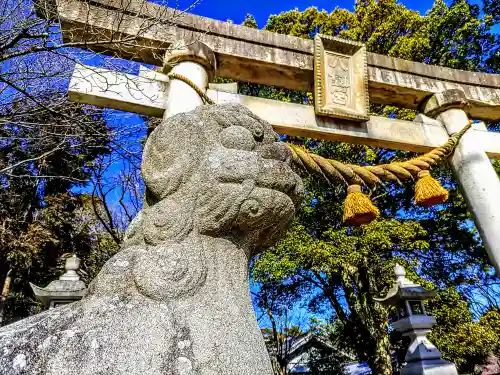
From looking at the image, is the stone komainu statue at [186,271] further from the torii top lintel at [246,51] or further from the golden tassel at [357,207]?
the torii top lintel at [246,51]

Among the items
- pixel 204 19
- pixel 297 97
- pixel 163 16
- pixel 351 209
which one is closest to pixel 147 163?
pixel 351 209

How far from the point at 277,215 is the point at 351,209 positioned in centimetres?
144

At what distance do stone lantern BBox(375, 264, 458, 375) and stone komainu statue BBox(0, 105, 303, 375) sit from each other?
126 inches

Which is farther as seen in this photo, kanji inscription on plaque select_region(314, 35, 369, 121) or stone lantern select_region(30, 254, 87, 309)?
stone lantern select_region(30, 254, 87, 309)

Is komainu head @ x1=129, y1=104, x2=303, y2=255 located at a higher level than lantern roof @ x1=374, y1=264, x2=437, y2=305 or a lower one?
lower

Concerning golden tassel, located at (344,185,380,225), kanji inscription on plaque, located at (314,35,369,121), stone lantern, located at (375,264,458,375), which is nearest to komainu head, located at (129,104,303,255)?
golden tassel, located at (344,185,380,225)

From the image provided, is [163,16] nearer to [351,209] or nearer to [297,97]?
[351,209]

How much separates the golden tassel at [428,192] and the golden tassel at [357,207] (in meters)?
0.62

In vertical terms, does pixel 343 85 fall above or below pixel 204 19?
below

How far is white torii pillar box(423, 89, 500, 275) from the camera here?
3.94 meters

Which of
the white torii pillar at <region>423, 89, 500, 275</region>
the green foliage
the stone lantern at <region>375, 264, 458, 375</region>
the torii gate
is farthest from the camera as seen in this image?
the green foliage

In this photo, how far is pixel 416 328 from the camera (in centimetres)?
424

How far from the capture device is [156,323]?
1.24m

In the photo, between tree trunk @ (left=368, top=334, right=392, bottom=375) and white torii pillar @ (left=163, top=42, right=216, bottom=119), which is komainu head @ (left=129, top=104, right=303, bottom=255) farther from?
tree trunk @ (left=368, top=334, right=392, bottom=375)
